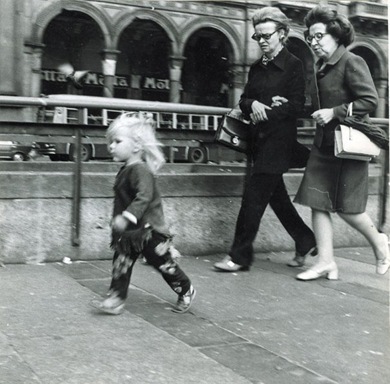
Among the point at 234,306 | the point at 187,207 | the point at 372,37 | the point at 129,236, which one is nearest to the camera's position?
the point at 129,236

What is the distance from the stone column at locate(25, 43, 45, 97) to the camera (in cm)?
2025

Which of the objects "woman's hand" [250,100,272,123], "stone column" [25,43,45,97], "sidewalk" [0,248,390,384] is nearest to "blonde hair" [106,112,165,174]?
"sidewalk" [0,248,390,384]

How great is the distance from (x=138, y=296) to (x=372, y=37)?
22.8m

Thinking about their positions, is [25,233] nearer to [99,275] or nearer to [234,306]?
[99,275]

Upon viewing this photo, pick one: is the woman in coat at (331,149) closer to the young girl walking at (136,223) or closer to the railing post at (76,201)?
the young girl walking at (136,223)

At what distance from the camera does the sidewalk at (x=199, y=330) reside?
9.78 ft

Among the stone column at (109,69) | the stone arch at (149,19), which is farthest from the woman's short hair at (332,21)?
the stone arch at (149,19)

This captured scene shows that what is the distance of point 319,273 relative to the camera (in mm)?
5027

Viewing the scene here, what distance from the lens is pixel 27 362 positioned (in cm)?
300

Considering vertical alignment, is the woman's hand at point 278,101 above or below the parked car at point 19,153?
above

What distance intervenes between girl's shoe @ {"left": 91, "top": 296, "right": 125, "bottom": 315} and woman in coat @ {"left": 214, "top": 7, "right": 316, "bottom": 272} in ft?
4.62

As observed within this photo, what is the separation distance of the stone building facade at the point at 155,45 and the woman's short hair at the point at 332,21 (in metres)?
16.1

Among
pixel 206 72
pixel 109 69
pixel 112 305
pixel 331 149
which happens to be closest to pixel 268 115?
pixel 331 149

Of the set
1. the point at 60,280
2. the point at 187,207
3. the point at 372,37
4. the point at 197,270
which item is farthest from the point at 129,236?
the point at 372,37
